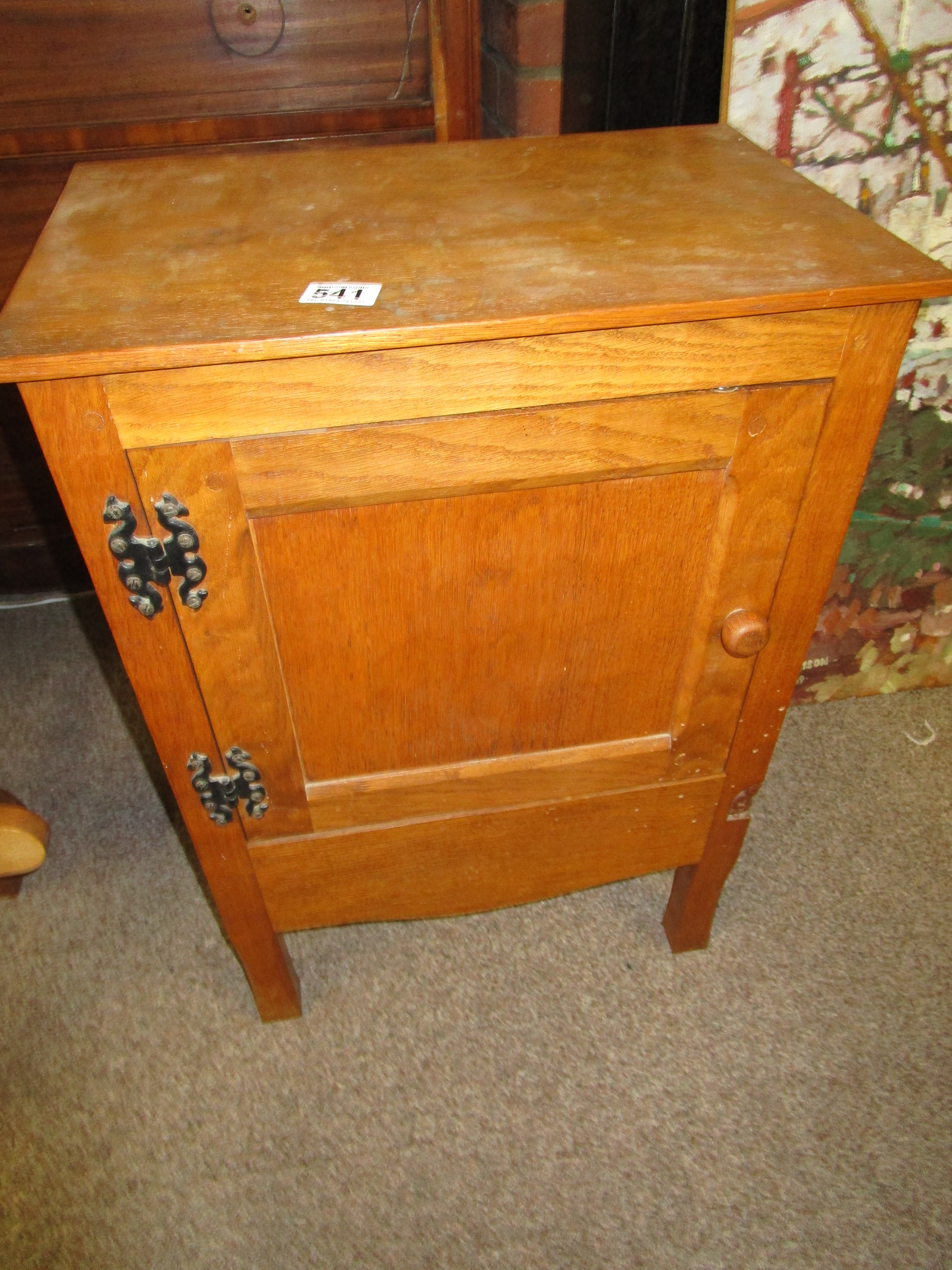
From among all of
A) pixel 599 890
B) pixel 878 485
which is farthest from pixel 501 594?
pixel 878 485

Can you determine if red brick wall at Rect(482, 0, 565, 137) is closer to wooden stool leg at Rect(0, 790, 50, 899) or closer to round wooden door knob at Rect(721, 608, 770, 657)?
round wooden door knob at Rect(721, 608, 770, 657)

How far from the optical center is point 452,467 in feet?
2.04

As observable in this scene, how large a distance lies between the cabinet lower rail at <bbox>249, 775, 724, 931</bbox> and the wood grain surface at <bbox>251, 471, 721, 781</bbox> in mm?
78

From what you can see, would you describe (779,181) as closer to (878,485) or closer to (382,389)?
(382,389)

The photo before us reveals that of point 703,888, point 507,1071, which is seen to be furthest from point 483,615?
point 507,1071

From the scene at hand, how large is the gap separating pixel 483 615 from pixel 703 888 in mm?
503

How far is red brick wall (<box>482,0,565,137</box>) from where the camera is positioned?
107 cm

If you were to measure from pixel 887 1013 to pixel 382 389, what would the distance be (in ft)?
3.14

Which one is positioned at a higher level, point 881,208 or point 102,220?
point 102,220

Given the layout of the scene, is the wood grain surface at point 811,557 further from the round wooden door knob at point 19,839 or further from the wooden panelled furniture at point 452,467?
the round wooden door knob at point 19,839

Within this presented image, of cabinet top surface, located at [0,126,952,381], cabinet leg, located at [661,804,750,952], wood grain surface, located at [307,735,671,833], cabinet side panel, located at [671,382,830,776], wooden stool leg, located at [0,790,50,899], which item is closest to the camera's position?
cabinet top surface, located at [0,126,952,381]

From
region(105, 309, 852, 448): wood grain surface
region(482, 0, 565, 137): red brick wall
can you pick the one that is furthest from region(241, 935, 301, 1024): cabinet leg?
region(482, 0, 565, 137): red brick wall

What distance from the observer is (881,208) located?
0.99 metres

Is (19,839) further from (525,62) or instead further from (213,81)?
(525,62)
